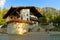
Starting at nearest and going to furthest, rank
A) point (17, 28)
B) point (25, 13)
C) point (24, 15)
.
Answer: point (17, 28) → point (24, 15) → point (25, 13)

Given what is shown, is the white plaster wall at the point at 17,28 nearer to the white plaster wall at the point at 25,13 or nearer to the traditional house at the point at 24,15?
the traditional house at the point at 24,15

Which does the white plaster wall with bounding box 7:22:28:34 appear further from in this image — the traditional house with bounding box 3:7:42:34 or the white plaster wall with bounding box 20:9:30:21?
the white plaster wall with bounding box 20:9:30:21

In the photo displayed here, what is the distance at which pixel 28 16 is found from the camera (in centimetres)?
3631

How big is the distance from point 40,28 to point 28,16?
614cm

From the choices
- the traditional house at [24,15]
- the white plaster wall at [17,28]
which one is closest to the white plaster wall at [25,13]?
the traditional house at [24,15]

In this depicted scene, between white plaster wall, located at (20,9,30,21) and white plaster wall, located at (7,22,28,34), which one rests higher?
white plaster wall, located at (20,9,30,21)

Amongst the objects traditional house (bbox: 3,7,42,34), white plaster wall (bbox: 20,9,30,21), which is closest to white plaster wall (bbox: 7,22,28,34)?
traditional house (bbox: 3,7,42,34)

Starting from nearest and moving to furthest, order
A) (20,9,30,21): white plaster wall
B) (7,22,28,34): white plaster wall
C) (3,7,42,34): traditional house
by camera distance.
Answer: (7,22,28,34): white plaster wall → (3,7,42,34): traditional house → (20,9,30,21): white plaster wall

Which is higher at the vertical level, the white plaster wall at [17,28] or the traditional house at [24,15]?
the traditional house at [24,15]

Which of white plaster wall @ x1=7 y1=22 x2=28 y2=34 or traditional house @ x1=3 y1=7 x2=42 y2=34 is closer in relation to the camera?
white plaster wall @ x1=7 y1=22 x2=28 y2=34

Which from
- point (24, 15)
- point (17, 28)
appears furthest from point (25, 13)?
point (17, 28)

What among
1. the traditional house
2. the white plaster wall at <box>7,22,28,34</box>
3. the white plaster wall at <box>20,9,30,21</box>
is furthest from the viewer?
the white plaster wall at <box>20,9,30,21</box>

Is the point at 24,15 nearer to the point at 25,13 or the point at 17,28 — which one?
the point at 25,13

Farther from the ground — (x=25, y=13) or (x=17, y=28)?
(x=25, y=13)
